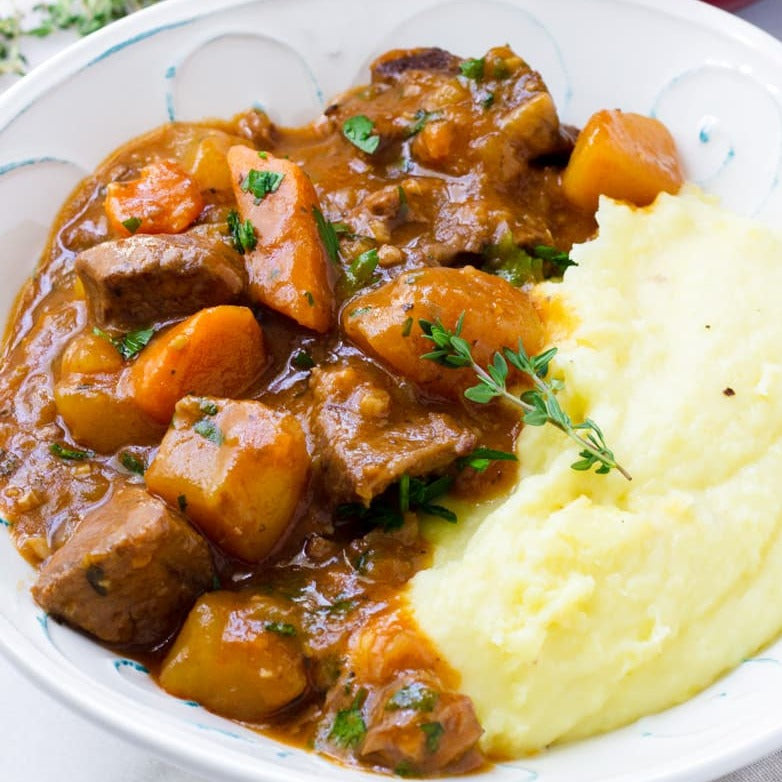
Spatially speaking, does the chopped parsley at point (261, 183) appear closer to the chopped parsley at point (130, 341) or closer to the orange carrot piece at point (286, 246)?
the orange carrot piece at point (286, 246)

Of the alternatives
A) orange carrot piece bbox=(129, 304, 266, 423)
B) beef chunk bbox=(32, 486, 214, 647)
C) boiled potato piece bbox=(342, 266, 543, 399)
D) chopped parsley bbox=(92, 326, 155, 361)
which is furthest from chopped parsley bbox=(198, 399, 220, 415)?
boiled potato piece bbox=(342, 266, 543, 399)

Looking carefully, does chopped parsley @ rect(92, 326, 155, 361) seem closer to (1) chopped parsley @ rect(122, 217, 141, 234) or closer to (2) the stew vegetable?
(2) the stew vegetable

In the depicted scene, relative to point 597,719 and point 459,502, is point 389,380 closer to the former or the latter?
point 459,502

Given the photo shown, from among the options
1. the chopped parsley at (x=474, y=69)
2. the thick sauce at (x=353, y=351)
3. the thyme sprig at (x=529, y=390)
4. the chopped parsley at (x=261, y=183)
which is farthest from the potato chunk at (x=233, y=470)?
the chopped parsley at (x=474, y=69)

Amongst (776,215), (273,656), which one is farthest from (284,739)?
(776,215)

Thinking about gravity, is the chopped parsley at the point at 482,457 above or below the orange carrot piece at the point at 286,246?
below
